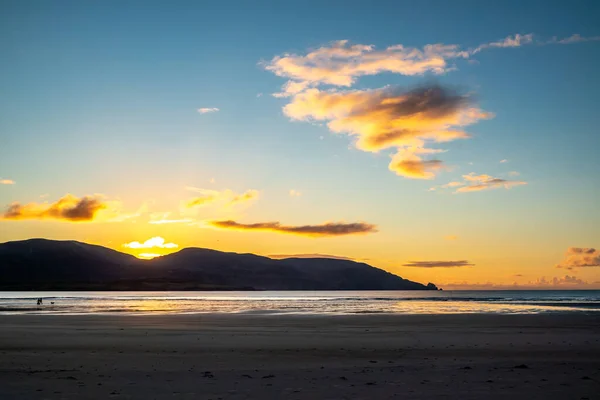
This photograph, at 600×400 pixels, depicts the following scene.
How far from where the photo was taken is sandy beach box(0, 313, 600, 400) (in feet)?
49.0

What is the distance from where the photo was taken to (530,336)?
3244 cm

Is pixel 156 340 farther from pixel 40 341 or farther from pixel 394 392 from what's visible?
pixel 394 392

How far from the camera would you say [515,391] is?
48.8 feet

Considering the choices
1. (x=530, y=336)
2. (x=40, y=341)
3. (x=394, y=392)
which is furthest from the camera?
(x=530, y=336)

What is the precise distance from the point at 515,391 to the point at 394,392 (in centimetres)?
328

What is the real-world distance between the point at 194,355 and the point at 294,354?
169 inches

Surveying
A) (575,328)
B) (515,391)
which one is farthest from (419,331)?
(515,391)

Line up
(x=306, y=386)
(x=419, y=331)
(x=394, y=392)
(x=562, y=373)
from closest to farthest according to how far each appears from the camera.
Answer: (x=394, y=392)
(x=306, y=386)
(x=562, y=373)
(x=419, y=331)

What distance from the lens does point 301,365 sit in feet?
67.0

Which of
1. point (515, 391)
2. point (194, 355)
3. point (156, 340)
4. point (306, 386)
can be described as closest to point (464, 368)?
point (515, 391)

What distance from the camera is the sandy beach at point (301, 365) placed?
588 inches

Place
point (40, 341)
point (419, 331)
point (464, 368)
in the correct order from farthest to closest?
point (419, 331) < point (40, 341) < point (464, 368)

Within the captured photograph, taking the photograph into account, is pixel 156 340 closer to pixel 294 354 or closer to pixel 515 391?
pixel 294 354

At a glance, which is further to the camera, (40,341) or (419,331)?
(419,331)
